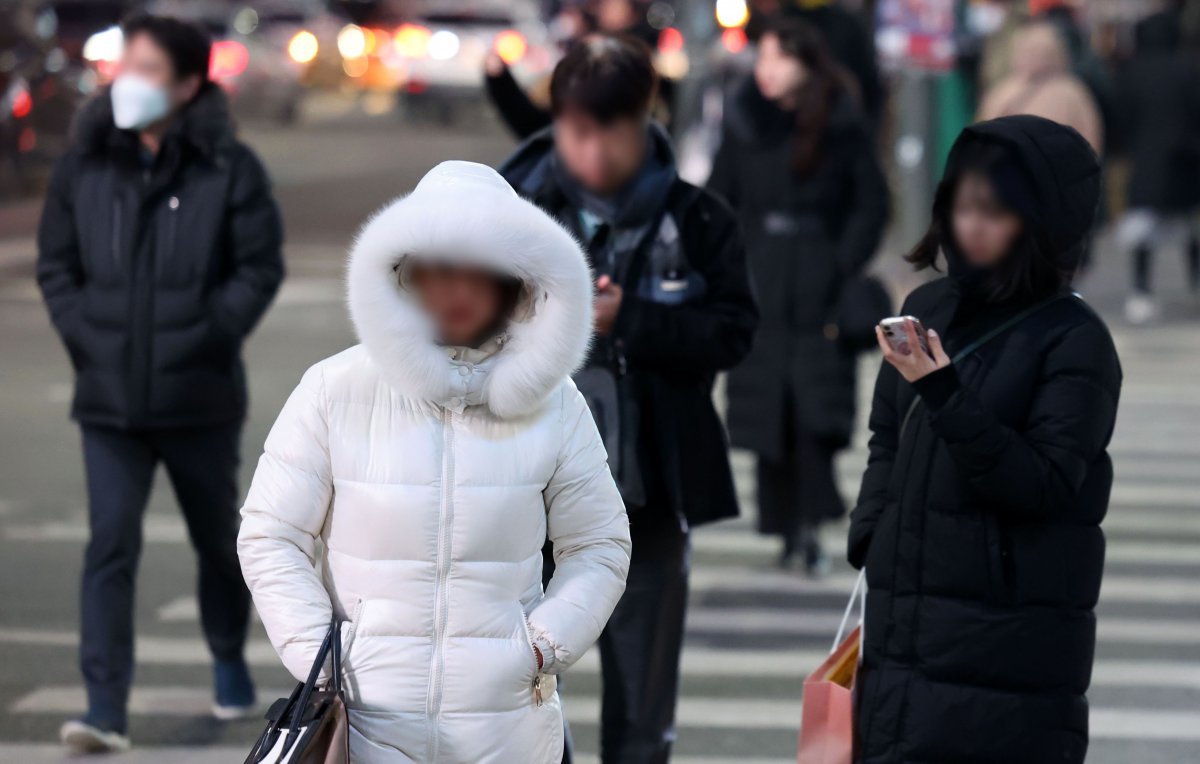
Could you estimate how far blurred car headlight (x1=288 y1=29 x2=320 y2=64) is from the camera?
128 feet

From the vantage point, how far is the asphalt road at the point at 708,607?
247 inches

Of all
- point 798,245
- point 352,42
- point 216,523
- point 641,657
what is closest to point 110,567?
point 216,523

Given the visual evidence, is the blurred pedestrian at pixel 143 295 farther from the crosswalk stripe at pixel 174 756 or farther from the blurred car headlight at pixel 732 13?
the blurred car headlight at pixel 732 13

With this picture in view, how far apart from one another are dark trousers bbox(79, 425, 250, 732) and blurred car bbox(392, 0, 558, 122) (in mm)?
27684

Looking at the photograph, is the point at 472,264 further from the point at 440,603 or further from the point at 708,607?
the point at 708,607

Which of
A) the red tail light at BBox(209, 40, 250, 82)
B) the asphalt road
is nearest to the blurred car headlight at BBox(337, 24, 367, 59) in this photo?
the red tail light at BBox(209, 40, 250, 82)

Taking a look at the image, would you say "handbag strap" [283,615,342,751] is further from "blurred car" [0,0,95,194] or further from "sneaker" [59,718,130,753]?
"blurred car" [0,0,95,194]

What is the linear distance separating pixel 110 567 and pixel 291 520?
8.63 ft

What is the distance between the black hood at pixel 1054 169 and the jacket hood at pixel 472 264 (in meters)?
0.94

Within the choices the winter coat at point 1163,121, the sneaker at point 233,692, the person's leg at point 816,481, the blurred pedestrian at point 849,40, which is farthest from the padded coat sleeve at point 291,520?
the winter coat at point 1163,121

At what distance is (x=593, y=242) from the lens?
16.4 ft

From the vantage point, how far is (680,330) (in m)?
4.92

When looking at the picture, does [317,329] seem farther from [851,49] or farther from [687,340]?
[687,340]

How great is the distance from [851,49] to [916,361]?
8365mm
